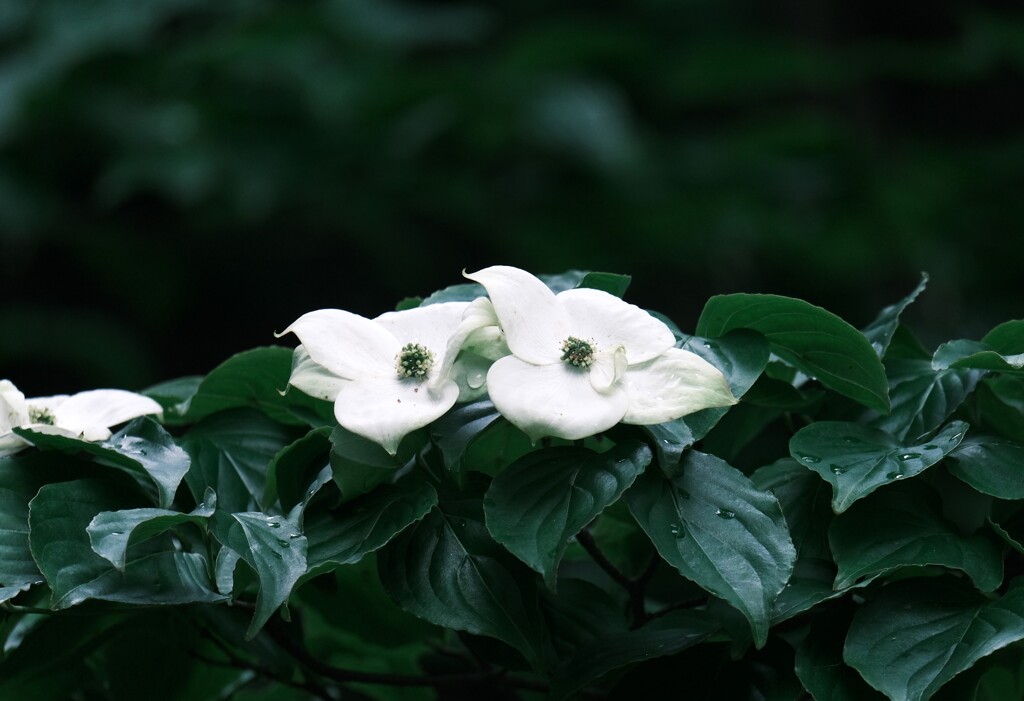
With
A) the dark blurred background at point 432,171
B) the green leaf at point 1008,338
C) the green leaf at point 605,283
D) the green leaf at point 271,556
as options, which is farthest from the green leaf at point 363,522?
the dark blurred background at point 432,171

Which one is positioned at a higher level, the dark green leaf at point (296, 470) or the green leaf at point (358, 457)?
the green leaf at point (358, 457)

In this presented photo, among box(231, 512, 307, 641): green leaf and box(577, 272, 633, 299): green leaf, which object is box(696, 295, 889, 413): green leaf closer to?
box(577, 272, 633, 299): green leaf

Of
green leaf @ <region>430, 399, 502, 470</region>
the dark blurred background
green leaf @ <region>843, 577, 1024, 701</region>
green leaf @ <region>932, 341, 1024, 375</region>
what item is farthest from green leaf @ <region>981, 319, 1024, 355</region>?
the dark blurred background

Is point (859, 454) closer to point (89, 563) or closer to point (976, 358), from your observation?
point (976, 358)

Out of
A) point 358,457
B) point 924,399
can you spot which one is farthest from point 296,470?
point 924,399

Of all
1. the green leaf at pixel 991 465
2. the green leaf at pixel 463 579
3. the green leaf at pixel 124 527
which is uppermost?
the green leaf at pixel 991 465

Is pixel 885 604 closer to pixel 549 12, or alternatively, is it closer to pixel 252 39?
pixel 252 39

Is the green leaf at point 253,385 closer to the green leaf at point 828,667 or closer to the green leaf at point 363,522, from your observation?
the green leaf at point 363,522
